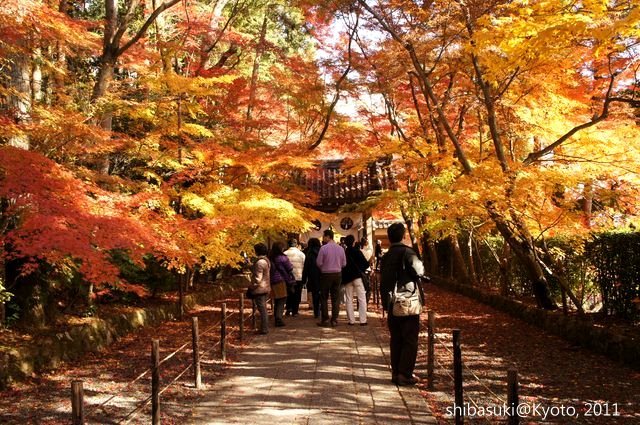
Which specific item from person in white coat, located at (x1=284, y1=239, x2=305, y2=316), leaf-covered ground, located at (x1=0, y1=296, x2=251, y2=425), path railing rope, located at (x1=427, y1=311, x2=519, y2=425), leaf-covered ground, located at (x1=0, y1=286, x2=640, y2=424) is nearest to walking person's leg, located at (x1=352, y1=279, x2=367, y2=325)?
leaf-covered ground, located at (x1=0, y1=286, x2=640, y2=424)

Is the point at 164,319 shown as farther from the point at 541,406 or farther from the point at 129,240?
the point at 541,406

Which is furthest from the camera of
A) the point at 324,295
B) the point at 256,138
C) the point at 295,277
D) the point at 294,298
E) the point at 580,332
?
the point at 256,138

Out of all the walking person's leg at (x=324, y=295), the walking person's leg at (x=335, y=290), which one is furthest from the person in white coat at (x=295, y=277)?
the walking person's leg at (x=335, y=290)

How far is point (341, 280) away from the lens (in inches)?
458

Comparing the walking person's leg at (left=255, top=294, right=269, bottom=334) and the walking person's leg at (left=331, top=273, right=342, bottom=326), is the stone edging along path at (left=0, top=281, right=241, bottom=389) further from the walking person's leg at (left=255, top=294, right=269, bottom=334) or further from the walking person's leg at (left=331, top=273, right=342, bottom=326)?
the walking person's leg at (left=331, top=273, right=342, bottom=326)

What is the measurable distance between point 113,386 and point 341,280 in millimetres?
5434

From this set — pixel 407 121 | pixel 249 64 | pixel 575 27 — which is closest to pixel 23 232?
pixel 575 27

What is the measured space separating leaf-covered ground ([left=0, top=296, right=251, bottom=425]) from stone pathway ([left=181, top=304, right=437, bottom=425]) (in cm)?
37

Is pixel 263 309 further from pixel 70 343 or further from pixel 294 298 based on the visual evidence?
pixel 70 343

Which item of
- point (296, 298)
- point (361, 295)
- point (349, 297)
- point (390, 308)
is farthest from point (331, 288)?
point (390, 308)

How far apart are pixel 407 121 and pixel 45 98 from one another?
490 inches

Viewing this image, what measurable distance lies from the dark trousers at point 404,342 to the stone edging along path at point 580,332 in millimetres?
3349

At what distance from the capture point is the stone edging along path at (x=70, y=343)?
7.36 metres

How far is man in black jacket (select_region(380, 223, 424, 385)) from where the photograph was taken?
262 inches
